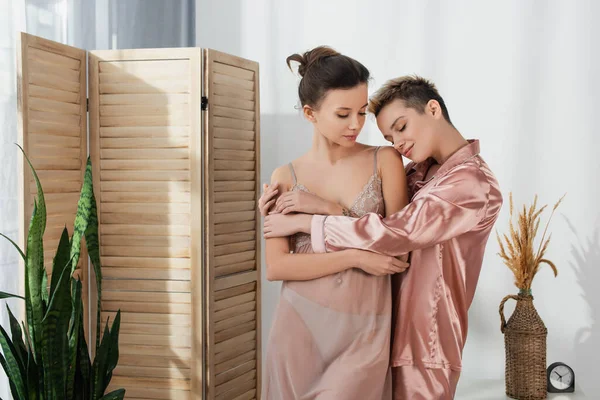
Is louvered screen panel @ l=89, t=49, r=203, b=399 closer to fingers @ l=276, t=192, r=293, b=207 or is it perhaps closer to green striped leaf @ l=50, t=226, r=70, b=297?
green striped leaf @ l=50, t=226, r=70, b=297

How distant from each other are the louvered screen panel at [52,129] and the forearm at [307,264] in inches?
38.7

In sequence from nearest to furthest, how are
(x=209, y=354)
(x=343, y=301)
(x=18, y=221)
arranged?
(x=343, y=301), (x=18, y=221), (x=209, y=354)

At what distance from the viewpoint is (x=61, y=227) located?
8.38 feet

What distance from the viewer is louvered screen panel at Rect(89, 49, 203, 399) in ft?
8.53

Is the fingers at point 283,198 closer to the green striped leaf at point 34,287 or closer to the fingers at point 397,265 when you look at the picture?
the fingers at point 397,265

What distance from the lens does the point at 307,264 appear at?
1.83 m

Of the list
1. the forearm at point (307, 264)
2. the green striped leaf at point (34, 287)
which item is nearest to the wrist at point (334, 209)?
the forearm at point (307, 264)

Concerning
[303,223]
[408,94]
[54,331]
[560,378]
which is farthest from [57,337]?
[560,378]

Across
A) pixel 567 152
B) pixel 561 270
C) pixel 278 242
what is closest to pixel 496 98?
pixel 567 152

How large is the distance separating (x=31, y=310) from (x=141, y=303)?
64 cm


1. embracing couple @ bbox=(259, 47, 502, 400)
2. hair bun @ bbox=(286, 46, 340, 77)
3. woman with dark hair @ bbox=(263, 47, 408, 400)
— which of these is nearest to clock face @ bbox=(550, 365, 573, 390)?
embracing couple @ bbox=(259, 47, 502, 400)

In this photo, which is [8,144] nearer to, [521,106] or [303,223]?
[303,223]

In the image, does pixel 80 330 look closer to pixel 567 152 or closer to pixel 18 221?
pixel 18 221

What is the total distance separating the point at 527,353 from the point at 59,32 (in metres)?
2.28
